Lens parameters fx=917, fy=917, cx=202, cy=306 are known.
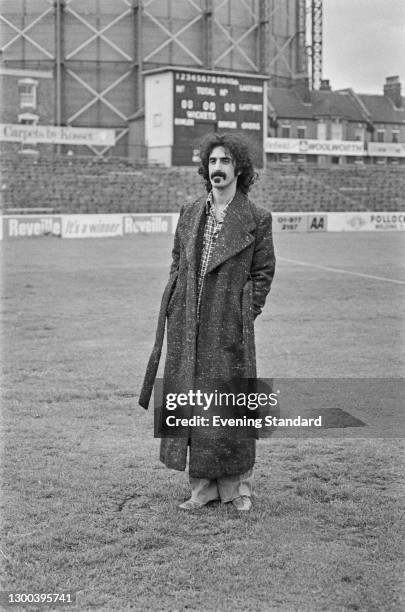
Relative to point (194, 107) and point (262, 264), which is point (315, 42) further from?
point (262, 264)

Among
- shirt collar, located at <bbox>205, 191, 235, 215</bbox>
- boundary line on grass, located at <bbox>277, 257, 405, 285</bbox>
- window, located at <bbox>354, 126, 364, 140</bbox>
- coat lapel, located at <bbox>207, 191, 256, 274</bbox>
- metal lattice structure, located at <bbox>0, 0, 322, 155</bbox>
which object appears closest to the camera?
coat lapel, located at <bbox>207, 191, 256, 274</bbox>

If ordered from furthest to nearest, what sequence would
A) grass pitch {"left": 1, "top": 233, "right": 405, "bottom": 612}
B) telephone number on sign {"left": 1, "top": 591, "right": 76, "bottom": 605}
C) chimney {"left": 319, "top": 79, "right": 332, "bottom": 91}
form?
1. chimney {"left": 319, "top": 79, "right": 332, "bottom": 91}
2. grass pitch {"left": 1, "top": 233, "right": 405, "bottom": 612}
3. telephone number on sign {"left": 1, "top": 591, "right": 76, "bottom": 605}

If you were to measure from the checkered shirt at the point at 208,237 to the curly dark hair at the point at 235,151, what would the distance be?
184mm

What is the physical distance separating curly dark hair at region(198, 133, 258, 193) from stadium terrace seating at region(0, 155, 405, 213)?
32925 millimetres

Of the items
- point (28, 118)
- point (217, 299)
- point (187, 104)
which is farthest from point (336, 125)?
point (217, 299)

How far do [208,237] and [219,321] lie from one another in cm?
49

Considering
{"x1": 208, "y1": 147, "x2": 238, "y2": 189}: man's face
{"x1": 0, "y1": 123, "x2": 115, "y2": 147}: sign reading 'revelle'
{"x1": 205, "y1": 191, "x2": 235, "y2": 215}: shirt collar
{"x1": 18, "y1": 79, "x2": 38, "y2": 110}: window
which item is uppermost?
{"x1": 18, "y1": 79, "x2": 38, "y2": 110}: window

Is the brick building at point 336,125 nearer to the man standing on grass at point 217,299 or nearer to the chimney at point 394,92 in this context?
the chimney at point 394,92

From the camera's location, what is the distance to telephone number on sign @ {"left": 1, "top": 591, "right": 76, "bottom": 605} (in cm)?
396

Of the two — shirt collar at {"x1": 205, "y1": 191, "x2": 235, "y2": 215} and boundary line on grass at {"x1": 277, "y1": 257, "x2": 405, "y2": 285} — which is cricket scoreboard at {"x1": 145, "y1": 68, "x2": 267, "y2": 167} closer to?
boundary line on grass at {"x1": 277, "y1": 257, "x2": 405, "y2": 285}

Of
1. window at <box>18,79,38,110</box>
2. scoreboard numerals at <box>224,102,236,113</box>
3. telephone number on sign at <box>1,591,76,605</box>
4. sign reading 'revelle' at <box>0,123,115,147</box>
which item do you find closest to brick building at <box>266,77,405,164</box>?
sign reading 'revelle' at <box>0,123,115,147</box>

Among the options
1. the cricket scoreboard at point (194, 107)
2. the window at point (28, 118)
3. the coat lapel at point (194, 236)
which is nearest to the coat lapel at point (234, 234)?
the coat lapel at point (194, 236)

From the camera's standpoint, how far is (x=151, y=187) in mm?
44500

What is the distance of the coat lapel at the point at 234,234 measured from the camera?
A: 5.00 meters
